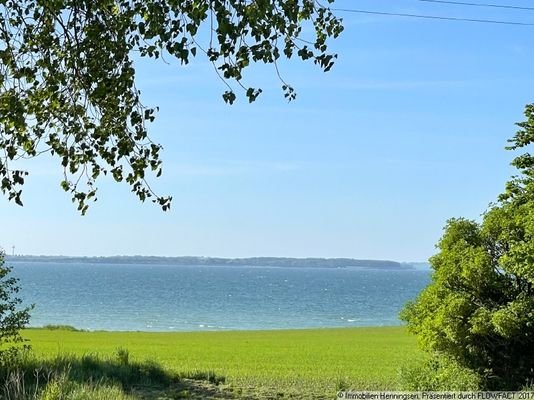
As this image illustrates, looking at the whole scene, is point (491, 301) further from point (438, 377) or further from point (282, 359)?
point (282, 359)

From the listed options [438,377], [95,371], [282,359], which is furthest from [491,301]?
[282,359]

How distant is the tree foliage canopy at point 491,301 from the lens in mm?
9133

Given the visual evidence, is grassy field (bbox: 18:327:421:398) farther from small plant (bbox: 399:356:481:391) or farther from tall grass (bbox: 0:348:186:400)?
small plant (bbox: 399:356:481:391)

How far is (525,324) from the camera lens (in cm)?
923

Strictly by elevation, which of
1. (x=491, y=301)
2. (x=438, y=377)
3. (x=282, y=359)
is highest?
(x=491, y=301)

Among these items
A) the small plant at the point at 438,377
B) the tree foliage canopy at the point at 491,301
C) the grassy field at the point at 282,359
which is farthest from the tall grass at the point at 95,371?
the tree foliage canopy at the point at 491,301

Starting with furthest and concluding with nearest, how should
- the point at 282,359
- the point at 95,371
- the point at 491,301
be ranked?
the point at 282,359 → the point at 95,371 → the point at 491,301

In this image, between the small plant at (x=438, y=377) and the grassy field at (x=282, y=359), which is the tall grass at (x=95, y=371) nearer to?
the grassy field at (x=282, y=359)

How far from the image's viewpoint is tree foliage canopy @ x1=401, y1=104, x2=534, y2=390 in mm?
9133

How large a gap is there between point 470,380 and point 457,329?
36.2 inches

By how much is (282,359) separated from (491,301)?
11.4 metres

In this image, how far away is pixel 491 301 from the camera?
9750 millimetres

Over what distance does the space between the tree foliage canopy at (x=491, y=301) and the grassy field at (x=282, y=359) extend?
8.19 ft

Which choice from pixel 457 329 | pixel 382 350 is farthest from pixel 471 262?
pixel 382 350
